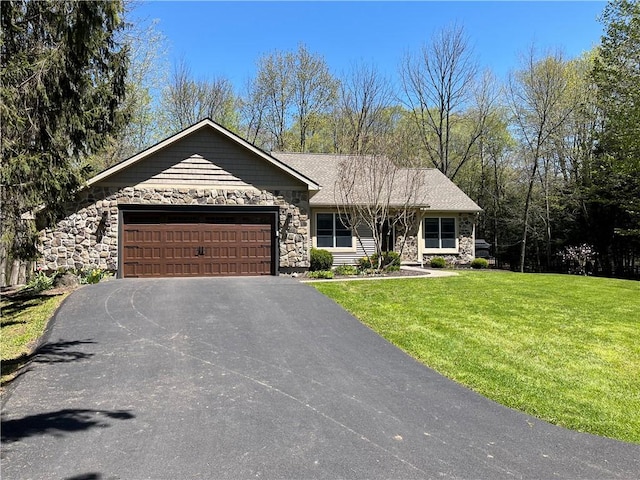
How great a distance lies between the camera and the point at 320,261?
17.1m

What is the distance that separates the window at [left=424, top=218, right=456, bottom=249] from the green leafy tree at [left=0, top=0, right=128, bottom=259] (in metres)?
14.3

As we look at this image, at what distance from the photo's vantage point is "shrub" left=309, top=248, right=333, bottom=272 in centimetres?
1714

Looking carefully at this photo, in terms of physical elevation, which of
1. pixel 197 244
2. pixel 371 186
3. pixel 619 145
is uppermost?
pixel 619 145

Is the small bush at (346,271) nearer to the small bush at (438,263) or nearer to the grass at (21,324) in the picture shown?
the small bush at (438,263)

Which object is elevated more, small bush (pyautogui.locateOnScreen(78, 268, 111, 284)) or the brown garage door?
the brown garage door

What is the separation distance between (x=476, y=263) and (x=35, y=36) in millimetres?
18741

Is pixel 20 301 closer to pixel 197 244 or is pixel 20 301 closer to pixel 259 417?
pixel 197 244

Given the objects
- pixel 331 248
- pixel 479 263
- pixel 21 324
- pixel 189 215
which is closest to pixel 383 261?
pixel 331 248

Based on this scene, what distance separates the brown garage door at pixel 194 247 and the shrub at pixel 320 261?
6.77 ft

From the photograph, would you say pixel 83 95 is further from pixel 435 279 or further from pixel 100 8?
pixel 435 279

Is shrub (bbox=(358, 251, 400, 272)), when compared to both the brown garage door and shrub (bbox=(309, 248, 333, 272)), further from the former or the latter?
the brown garage door

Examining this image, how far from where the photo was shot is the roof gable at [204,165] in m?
15.0

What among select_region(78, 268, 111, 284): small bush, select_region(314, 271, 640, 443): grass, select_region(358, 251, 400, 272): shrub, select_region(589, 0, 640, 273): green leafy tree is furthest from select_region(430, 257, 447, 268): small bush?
select_region(78, 268, 111, 284): small bush

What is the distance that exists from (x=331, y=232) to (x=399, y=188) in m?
3.62
